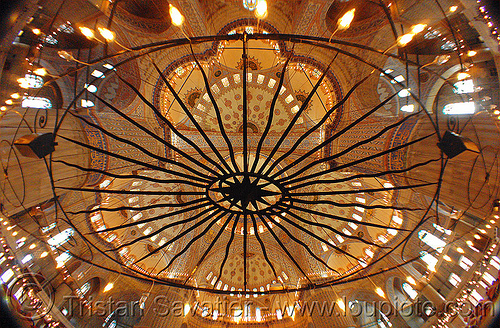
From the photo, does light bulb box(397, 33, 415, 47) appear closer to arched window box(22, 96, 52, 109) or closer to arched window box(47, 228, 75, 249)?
arched window box(22, 96, 52, 109)

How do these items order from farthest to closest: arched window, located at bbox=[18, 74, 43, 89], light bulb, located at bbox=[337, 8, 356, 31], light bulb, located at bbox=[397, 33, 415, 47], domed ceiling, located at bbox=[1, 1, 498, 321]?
arched window, located at bbox=[18, 74, 43, 89] → domed ceiling, located at bbox=[1, 1, 498, 321] → light bulb, located at bbox=[337, 8, 356, 31] → light bulb, located at bbox=[397, 33, 415, 47]

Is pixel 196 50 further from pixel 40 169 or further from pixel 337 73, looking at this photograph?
pixel 40 169

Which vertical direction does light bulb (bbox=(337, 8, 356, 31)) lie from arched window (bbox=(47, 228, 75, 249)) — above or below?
above

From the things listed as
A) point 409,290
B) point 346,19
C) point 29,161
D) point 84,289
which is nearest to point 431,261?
point 409,290

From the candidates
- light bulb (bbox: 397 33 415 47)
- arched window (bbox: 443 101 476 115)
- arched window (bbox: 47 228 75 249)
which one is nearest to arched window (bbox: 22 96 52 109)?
arched window (bbox: 47 228 75 249)

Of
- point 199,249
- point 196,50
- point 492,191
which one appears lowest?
point 199,249

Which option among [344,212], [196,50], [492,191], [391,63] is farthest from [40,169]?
[344,212]

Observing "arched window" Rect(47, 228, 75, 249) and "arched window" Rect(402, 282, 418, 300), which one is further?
"arched window" Rect(402, 282, 418, 300)

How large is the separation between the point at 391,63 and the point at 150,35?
9124 millimetres

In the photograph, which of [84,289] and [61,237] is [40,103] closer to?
[61,237]

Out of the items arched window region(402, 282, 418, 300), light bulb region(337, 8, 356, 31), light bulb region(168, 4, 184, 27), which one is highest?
light bulb region(168, 4, 184, 27)

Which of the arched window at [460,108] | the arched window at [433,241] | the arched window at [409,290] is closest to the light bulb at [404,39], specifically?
the arched window at [460,108]

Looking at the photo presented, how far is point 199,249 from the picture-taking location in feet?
42.4

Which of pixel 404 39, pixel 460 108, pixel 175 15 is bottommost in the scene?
pixel 460 108
